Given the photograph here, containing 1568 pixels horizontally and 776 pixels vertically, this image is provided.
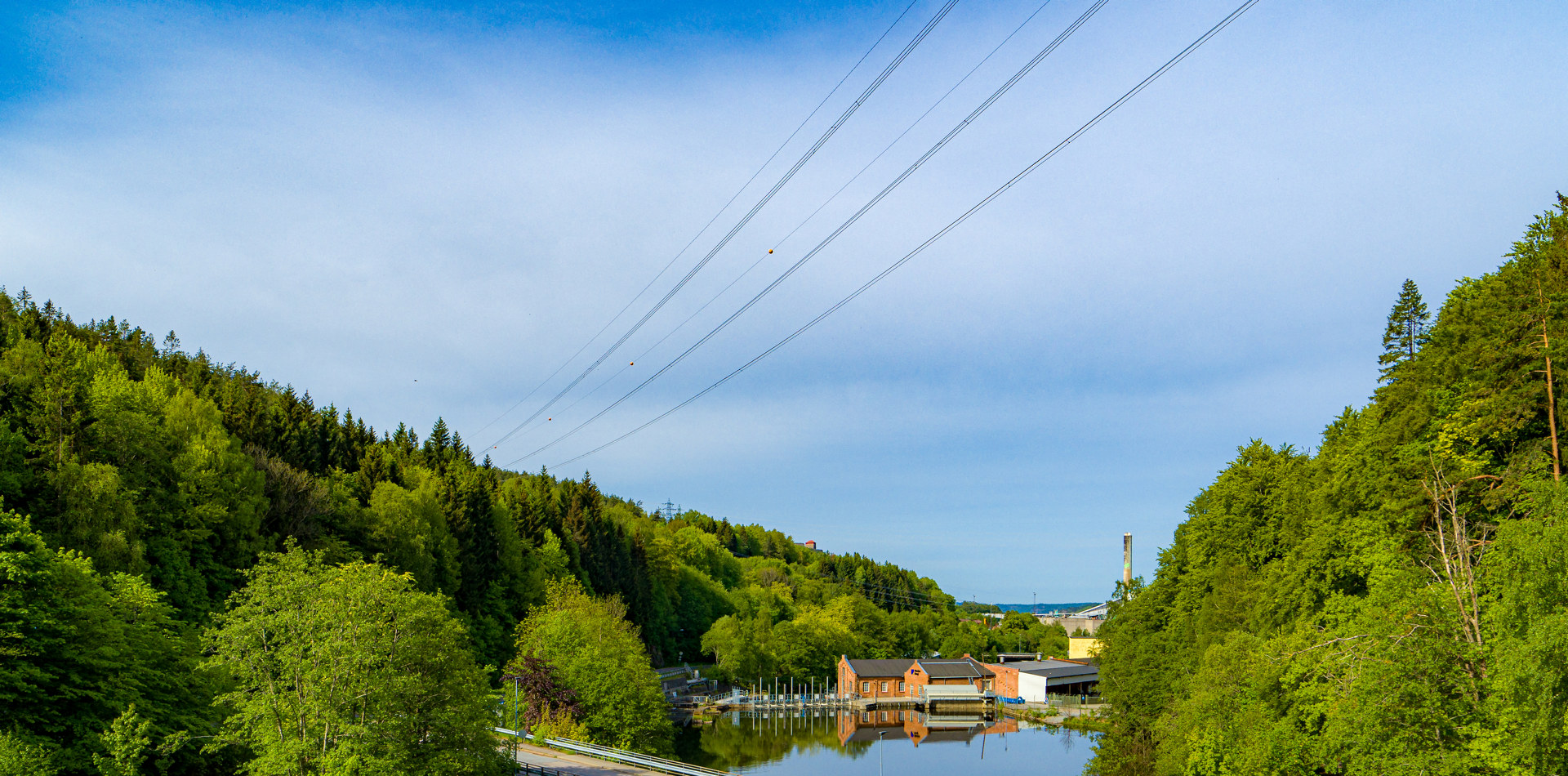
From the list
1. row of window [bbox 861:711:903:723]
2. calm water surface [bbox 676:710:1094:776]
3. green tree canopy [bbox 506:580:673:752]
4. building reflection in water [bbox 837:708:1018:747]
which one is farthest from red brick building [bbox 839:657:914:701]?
green tree canopy [bbox 506:580:673:752]

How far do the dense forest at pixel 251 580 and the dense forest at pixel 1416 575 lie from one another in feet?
77.7

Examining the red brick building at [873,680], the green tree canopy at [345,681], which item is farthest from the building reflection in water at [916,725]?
the green tree canopy at [345,681]

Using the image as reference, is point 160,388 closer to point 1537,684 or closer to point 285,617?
point 285,617

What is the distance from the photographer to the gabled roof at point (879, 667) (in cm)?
11612

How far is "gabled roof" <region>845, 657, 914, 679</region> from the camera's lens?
116 metres

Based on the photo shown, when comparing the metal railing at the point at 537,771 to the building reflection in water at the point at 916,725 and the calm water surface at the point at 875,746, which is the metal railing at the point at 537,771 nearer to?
the calm water surface at the point at 875,746

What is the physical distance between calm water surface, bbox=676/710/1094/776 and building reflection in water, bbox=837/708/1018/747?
0.09 meters

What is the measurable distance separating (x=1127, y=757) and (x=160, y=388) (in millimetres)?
51306

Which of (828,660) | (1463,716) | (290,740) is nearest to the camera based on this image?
(1463,716)

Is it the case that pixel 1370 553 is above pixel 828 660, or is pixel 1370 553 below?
above

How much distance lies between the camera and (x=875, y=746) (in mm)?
80500

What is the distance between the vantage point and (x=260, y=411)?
60.7m

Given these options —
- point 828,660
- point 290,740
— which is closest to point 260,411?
point 290,740

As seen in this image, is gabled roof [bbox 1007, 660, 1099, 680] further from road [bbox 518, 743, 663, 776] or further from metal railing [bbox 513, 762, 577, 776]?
metal railing [bbox 513, 762, 577, 776]
